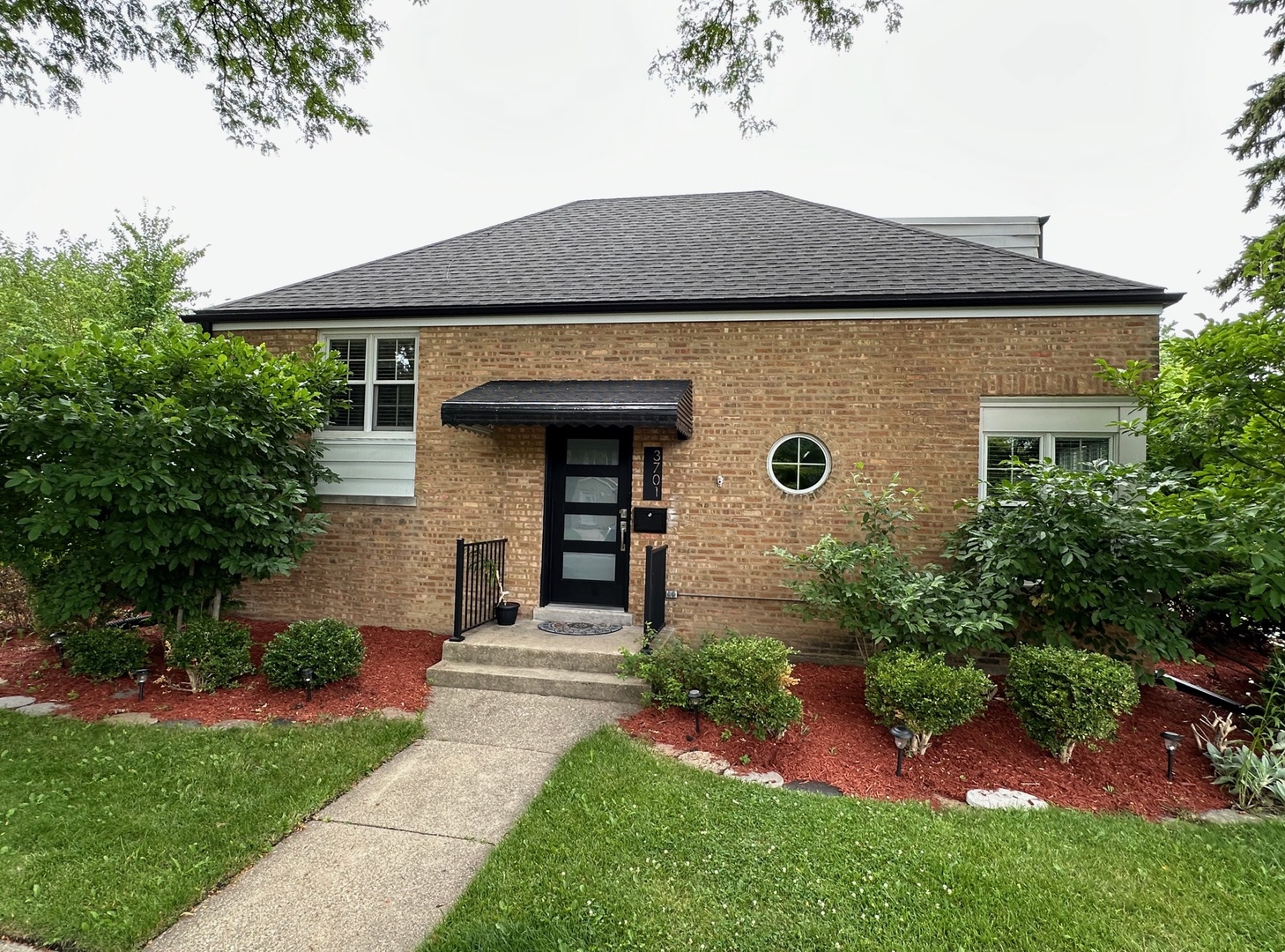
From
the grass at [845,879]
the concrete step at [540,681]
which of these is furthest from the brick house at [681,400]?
the grass at [845,879]

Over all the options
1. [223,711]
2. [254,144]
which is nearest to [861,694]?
[223,711]

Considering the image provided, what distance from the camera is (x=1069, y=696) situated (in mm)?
4113

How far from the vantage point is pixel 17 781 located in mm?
3611

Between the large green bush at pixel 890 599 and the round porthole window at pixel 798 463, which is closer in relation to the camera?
the large green bush at pixel 890 599

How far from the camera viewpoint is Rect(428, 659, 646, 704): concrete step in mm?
5188

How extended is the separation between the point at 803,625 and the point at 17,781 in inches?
255

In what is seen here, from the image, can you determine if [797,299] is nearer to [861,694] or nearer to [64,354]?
[861,694]

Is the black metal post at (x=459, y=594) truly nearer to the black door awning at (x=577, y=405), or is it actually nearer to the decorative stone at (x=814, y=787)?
the black door awning at (x=577, y=405)

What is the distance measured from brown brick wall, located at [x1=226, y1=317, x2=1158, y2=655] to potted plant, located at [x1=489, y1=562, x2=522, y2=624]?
0.20m

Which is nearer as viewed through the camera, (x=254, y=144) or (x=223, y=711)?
(x=223, y=711)

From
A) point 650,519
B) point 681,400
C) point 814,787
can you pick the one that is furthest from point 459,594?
point 814,787

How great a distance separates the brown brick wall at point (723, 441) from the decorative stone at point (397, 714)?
218cm

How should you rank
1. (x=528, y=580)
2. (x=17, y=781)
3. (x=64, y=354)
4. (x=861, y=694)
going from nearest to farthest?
1. (x=17, y=781)
2. (x=64, y=354)
3. (x=861, y=694)
4. (x=528, y=580)

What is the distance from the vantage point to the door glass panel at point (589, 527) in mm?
7031
